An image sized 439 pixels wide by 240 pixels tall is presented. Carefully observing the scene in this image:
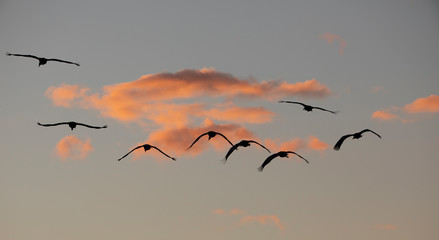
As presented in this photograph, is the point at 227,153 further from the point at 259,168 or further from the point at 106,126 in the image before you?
the point at 106,126

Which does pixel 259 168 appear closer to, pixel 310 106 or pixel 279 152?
pixel 279 152

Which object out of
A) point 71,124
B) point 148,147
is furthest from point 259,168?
point 71,124

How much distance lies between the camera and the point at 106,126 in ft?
310

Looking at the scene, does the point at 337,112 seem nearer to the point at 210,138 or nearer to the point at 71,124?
the point at 210,138

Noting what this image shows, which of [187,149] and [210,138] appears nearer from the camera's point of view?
[187,149]

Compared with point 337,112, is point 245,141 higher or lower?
lower

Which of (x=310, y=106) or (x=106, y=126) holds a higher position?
(x=310, y=106)

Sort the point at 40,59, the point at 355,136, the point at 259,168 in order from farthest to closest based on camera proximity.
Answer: the point at 40,59 < the point at 355,136 < the point at 259,168

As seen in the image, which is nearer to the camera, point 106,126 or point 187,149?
point 187,149

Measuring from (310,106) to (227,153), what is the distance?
59.5ft

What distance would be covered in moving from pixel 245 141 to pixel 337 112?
12.9 m

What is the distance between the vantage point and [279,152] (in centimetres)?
8781

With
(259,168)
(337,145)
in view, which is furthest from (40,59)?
(337,145)

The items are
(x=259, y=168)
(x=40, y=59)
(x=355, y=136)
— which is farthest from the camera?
(x=40, y=59)
